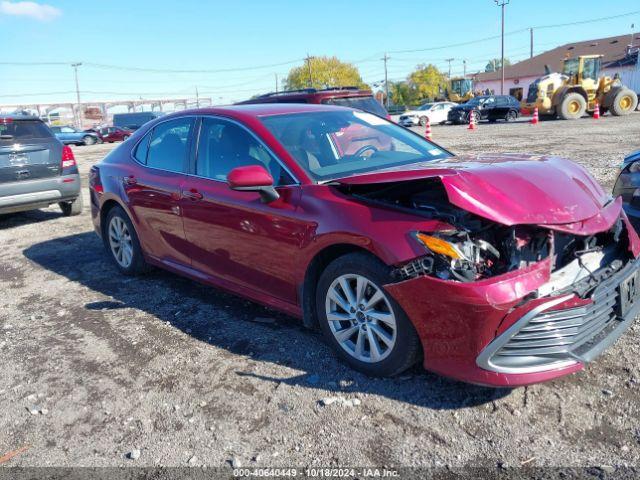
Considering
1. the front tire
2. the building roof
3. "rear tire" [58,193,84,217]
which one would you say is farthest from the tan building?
the front tire

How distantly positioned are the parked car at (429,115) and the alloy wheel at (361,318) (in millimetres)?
31322

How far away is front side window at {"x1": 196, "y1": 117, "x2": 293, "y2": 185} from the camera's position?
12.2 ft

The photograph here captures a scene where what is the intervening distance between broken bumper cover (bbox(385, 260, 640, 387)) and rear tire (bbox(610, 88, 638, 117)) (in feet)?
92.7

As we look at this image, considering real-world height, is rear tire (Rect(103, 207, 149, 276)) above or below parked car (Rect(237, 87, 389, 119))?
below

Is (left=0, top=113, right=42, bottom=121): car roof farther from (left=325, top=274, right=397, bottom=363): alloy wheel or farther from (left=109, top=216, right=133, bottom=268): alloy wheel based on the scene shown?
(left=325, top=274, right=397, bottom=363): alloy wheel

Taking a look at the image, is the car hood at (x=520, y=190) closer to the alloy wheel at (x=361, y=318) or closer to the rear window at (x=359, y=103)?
the alloy wheel at (x=361, y=318)

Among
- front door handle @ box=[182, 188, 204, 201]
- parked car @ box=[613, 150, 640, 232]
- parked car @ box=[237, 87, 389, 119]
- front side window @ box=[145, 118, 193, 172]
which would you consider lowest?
parked car @ box=[613, 150, 640, 232]

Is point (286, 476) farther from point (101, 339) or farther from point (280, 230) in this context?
point (101, 339)

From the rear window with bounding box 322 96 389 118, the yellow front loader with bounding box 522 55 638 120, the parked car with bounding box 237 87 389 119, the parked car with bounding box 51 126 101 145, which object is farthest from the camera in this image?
the parked car with bounding box 51 126 101 145

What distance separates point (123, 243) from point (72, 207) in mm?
4106

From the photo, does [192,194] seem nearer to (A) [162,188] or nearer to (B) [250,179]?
(A) [162,188]

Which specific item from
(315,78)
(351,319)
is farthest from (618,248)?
(315,78)

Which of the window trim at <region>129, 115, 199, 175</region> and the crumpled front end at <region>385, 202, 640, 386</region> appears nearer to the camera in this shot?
the crumpled front end at <region>385, 202, 640, 386</region>

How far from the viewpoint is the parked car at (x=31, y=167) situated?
7652 mm
